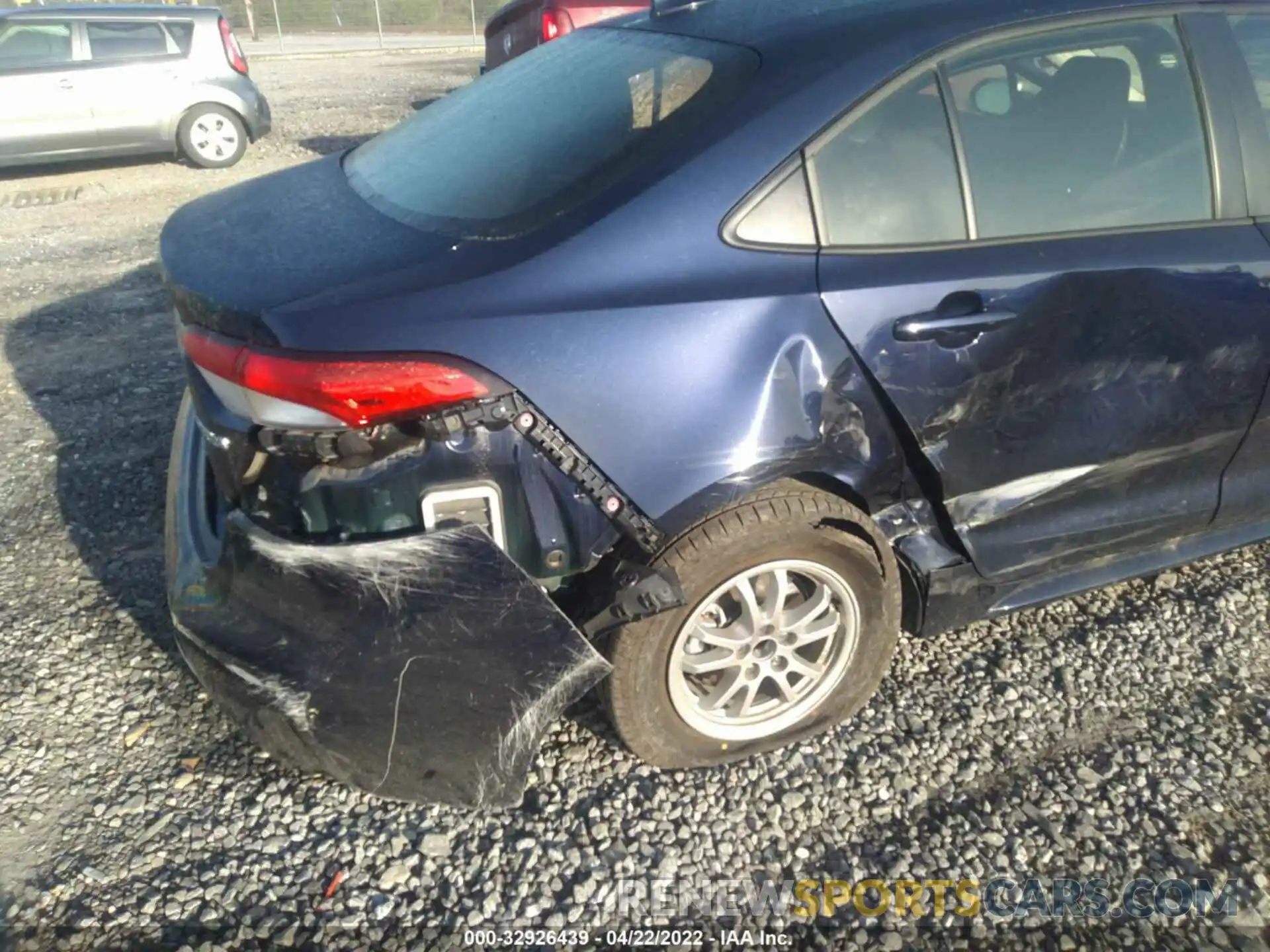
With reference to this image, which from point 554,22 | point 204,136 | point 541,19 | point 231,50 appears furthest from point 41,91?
point 554,22

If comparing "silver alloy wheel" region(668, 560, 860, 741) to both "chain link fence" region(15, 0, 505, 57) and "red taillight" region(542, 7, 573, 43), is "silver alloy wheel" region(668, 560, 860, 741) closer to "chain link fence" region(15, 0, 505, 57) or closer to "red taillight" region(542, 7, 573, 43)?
"red taillight" region(542, 7, 573, 43)

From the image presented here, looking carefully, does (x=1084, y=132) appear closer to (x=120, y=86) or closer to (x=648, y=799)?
(x=648, y=799)

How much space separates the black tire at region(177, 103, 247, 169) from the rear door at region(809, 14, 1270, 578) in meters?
8.80

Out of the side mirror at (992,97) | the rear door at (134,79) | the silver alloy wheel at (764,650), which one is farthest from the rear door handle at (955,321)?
the rear door at (134,79)

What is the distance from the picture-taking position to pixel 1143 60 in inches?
101

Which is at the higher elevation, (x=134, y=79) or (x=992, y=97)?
(x=992, y=97)

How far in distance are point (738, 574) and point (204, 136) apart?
29.6ft

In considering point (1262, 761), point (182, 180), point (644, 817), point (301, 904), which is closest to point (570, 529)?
point (644, 817)

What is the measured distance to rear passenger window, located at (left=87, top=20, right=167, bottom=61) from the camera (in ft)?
30.1

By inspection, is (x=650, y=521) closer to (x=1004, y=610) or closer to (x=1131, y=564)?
(x=1004, y=610)

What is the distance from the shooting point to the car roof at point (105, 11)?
9125 millimetres

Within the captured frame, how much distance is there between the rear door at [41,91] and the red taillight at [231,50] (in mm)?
1307

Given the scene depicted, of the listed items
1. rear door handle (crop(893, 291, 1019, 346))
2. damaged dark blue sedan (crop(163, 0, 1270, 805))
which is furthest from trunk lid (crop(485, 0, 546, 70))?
rear door handle (crop(893, 291, 1019, 346))

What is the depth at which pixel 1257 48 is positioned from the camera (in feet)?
8.80
